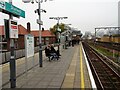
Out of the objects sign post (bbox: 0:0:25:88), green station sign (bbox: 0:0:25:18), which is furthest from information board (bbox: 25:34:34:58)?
sign post (bbox: 0:0:25:88)

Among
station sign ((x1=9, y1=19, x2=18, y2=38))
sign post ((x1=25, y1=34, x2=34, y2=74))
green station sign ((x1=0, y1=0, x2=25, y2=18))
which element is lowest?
sign post ((x1=25, y1=34, x2=34, y2=74))

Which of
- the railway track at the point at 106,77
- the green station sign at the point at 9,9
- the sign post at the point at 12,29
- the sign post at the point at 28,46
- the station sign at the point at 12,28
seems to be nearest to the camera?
the green station sign at the point at 9,9

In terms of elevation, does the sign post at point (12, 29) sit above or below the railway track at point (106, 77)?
above

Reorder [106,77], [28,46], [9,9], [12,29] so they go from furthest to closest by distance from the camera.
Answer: [106,77] → [28,46] → [12,29] → [9,9]

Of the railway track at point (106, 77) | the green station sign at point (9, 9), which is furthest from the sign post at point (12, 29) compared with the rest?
the railway track at point (106, 77)

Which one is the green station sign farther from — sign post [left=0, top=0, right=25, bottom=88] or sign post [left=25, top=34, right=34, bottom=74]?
sign post [left=25, top=34, right=34, bottom=74]

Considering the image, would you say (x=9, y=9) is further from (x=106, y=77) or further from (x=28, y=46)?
(x=106, y=77)

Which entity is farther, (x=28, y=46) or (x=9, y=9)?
(x=28, y=46)

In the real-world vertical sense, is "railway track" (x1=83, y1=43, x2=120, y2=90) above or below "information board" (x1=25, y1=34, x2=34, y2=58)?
below

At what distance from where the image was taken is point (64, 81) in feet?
35.5

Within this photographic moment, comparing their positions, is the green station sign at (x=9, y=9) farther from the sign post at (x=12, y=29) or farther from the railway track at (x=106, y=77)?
the railway track at (x=106, y=77)

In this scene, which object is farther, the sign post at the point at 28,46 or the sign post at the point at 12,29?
the sign post at the point at 28,46

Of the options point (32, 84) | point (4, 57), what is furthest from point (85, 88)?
point (4, 57)

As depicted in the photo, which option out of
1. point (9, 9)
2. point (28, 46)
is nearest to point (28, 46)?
point (28, 46)
